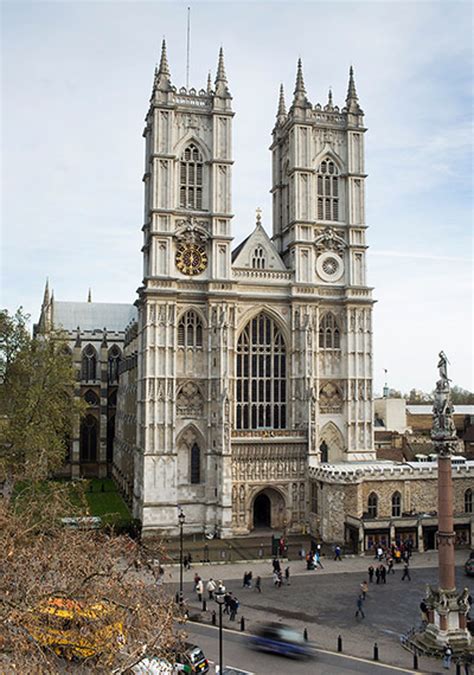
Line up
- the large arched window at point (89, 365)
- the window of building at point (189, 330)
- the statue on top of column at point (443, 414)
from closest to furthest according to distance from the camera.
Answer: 1. the statue on top of column at point (443, 414)
2. the window of building at point (189, 330)
3. the large arched window at point (89, 365)

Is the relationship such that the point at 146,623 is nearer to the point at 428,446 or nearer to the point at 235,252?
the point at 235,252

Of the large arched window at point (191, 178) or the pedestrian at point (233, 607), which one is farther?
the large arched window at point (191, 178)

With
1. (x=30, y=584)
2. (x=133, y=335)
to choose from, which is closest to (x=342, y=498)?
(x=133, y=335)

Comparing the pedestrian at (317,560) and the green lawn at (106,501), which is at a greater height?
the green lawn at (106,501)

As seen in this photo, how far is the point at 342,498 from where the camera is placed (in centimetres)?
4281

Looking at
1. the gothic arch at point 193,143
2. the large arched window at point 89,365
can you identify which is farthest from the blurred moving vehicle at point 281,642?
the large arched window at point 89,365

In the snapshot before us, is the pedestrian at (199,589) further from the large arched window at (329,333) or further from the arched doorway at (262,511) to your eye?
the large arched window at (329,333)

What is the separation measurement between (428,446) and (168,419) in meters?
25.9

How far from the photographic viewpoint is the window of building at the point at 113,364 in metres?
77.9

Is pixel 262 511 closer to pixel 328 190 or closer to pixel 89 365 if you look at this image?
pixel 328 190

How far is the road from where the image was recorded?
22875mm

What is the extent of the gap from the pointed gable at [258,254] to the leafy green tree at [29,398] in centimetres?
1479

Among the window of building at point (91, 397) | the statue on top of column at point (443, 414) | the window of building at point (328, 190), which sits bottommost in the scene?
the statue on top of column at point (443, 414)

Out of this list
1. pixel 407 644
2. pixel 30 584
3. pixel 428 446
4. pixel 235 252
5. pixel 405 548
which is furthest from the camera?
pixel 428 446
